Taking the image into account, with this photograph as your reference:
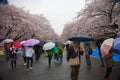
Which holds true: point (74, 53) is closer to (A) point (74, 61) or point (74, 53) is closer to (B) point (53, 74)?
(A) point (74, 61)

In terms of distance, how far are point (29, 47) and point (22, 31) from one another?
26.4 meters

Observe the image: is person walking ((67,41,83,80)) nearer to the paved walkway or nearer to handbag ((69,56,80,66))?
handbag ((69,56,80,66))

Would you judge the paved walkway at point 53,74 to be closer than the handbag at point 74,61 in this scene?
No

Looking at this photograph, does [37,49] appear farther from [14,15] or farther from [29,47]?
[14,15]

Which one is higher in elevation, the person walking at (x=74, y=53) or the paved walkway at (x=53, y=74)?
the person walking at (x=74, y=53)

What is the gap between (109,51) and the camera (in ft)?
35.8

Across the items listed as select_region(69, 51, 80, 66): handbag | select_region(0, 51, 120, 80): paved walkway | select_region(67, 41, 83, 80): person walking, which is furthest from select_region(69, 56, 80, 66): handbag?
select_region(0, 51, 120, 80): paved walkway

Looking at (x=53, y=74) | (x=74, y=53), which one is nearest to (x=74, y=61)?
(x=74, y=53)

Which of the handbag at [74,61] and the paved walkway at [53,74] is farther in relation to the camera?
the paved walkway at [53,74]

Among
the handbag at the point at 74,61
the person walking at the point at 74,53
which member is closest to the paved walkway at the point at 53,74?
the person walking at the point at 74,53

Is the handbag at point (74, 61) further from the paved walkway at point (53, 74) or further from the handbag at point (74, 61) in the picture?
the paved walkway at point (53, 74)

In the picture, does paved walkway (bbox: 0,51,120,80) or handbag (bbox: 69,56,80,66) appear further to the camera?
paved walkway (bbox: 0,51,120,80)

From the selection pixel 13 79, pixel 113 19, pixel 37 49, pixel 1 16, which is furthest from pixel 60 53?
pixel 1 16

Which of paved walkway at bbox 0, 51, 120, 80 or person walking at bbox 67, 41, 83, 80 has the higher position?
person walking at bbox 67, 41, 83, 80
